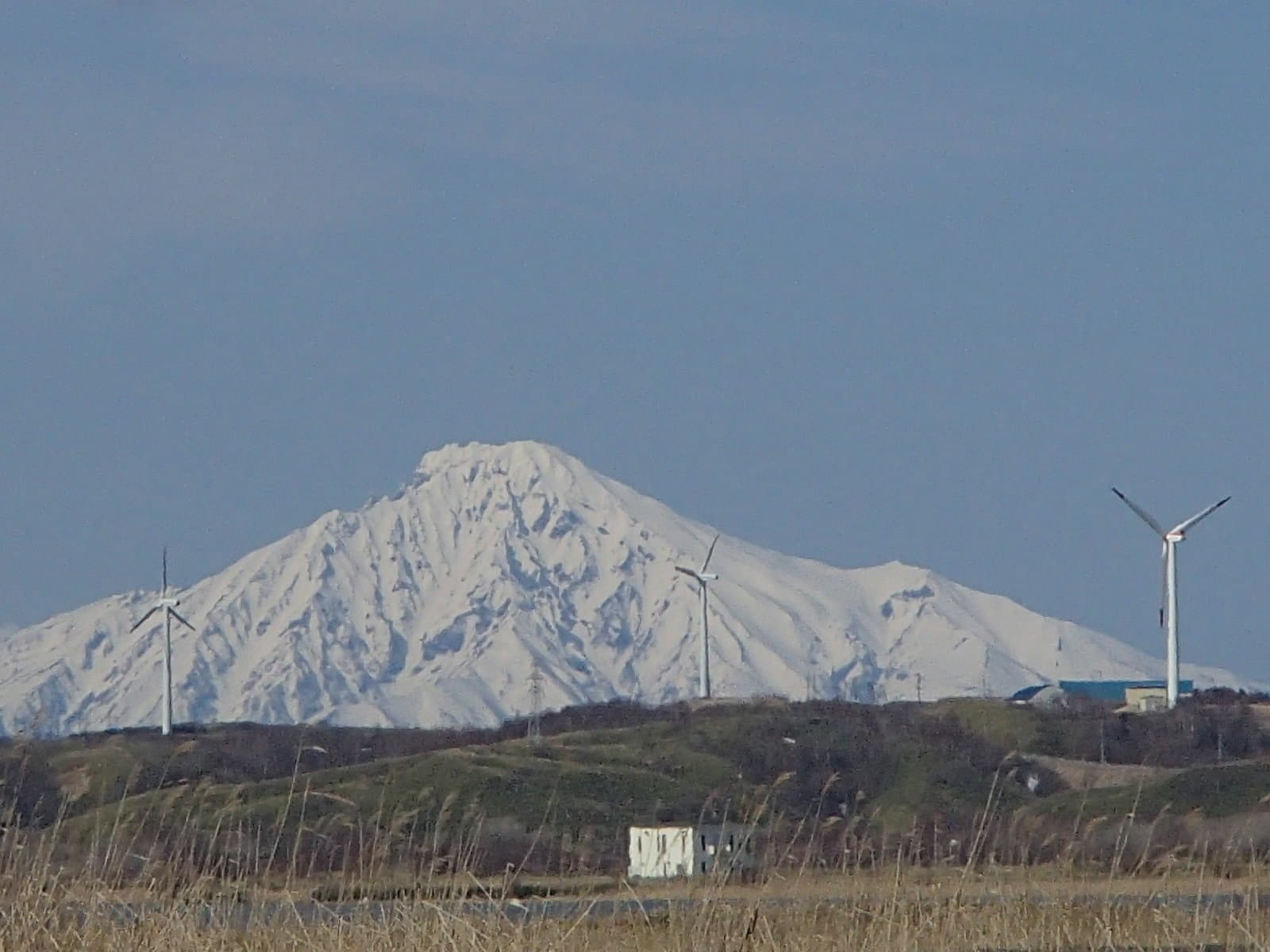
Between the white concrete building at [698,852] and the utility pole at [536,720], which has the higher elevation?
the utility pole at [536,720]

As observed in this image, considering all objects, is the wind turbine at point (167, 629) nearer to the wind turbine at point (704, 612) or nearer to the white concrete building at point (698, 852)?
the wind turbine at point (704, 612)

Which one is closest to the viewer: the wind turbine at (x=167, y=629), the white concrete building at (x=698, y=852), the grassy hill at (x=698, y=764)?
the white concrete building at (x=698, y=852)

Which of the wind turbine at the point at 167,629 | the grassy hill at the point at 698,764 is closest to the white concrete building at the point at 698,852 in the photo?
the grassy hill at the point at 698,764

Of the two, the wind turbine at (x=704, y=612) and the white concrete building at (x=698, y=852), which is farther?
the wind turbine at (x=704, y=612)

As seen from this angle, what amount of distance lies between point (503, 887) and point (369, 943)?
4.35 ft

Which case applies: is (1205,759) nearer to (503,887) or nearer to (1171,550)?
(1171,550)

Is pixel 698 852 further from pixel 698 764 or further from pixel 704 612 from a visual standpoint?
pixel 704 612

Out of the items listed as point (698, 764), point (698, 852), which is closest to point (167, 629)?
point (698, 764)

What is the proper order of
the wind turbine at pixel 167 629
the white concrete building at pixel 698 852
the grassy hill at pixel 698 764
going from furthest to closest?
the wind turbine at pixel 167 629, the grassy hill at pixel 698 764, the white concrete building at pixel 698 852

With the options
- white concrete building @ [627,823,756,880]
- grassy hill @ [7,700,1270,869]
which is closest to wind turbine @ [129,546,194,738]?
grassy hill @ [7,700,1270,869]

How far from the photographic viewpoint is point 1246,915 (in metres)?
21.5

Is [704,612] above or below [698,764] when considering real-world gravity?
above

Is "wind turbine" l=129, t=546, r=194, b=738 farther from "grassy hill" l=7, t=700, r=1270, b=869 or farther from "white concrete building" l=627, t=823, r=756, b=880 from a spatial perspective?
"white concrete building" l=627, t=823, r=756, b=880

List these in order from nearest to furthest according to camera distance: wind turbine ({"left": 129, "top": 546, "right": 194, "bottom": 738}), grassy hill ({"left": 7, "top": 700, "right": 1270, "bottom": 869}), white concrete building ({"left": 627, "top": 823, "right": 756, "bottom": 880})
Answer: white concrete building ({"left": 627, "top": 823, "right": 756, "bottom": 880})
grassy hill ({"left": 7, "top": 700, "right": 1270, "bottom": 869})
wind turbine ({"left": 129, "top": 546, "right": 194, "bottom": 738})
